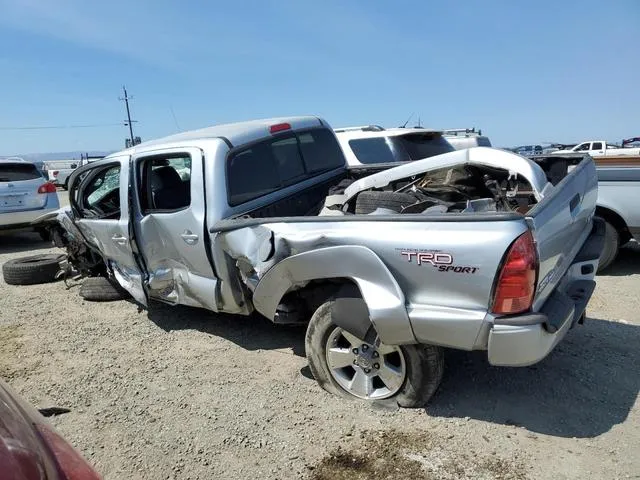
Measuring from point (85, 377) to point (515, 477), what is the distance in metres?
3.21

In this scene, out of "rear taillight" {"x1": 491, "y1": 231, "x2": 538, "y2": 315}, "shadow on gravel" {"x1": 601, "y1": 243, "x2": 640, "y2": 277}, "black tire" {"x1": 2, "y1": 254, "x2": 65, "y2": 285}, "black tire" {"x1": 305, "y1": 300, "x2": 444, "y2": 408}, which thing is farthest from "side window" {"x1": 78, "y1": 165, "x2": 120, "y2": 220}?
"shadow on gravel" {"x1": 601, "y1": 243, "x2": 640, "y2": 277}

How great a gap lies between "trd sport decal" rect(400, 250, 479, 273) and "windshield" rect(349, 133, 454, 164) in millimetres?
5079

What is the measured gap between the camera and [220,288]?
396 cm

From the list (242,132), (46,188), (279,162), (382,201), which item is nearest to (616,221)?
(382,201)

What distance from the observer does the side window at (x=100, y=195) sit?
5572mm

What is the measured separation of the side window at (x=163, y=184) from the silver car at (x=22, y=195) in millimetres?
5527

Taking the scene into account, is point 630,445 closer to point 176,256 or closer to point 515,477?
point 515,477

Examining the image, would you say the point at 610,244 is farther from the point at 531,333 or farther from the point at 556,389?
the point at 531,333

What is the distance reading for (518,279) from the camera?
2.52 meters

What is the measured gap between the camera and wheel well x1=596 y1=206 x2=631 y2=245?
5.83 metres

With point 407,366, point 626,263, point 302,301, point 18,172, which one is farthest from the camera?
point 18,172

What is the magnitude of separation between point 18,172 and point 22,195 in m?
0.53

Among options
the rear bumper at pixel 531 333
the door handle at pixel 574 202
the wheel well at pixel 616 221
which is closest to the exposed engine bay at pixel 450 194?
the door handle at pixel 574 202

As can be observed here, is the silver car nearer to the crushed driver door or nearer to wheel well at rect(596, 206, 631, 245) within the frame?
the crushed driver door
